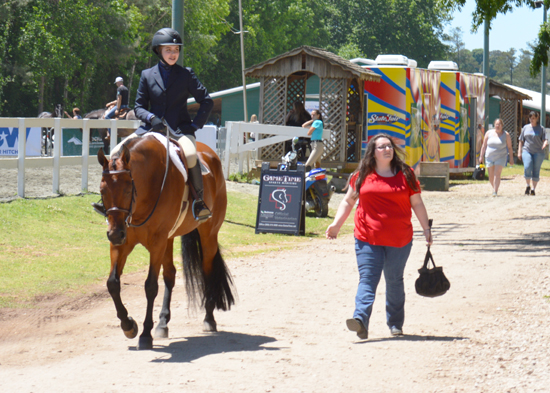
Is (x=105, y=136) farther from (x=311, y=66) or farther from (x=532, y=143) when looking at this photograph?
(x=532, y=143)

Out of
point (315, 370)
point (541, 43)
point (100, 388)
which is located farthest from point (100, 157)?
point (541, 43)

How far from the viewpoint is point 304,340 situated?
6.39 meters

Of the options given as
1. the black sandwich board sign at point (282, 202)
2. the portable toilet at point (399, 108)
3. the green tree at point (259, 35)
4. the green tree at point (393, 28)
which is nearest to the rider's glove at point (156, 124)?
the black sandwich board sign at point (282, 202)

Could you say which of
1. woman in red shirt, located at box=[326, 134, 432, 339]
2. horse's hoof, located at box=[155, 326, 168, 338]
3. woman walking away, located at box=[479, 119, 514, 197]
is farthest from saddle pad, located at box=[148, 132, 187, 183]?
woman walking away, located at box=[479, 119, 514, 197]

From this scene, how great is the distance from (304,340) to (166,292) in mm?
1472

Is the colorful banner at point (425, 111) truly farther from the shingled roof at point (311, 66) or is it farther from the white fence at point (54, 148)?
the white fence at point (54, 148)

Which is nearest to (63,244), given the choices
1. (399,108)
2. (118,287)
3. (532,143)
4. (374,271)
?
(118,287)

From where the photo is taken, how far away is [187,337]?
6723 millimetres

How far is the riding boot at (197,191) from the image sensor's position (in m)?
6.90

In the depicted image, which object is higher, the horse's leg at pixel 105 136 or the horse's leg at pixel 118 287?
the horse's leg at pixel 105 136

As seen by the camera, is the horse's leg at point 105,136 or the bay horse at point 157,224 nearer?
the bay horse at point 157,224

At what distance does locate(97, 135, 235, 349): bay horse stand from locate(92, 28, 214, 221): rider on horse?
164 millimetres

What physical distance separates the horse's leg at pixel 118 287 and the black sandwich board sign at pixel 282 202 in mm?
7336

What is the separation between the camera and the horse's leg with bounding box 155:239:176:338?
6676mm
